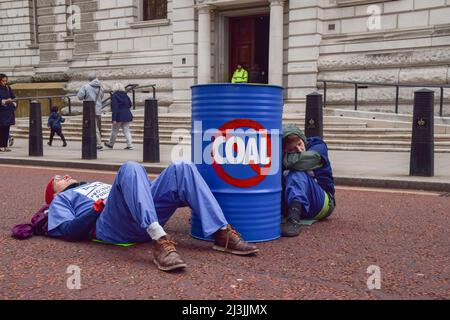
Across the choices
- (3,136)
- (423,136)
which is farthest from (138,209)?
(3,136)

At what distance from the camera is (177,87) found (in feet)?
60.7

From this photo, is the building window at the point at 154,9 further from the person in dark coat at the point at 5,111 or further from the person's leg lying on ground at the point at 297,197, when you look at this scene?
the person's leg lying on ground at the point at 297,197

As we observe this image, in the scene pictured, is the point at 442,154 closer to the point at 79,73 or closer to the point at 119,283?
the point at 119,283

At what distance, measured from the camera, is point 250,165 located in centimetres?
372

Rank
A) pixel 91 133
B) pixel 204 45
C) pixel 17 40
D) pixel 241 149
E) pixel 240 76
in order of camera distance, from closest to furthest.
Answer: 1. pixel 241 149
2. pixel 91 133
3. pixel 240 76
4. pixel 204 45
5. pixel 17 40

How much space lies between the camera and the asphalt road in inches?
110

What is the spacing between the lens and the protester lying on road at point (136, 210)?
3189 mm

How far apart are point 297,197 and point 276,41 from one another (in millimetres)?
13000

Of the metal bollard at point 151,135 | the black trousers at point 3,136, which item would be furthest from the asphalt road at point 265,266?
the black trousers at point 3,136

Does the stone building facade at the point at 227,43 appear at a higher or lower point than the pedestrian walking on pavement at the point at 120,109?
higher

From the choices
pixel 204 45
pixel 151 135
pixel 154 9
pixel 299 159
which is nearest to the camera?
pixel 299 159

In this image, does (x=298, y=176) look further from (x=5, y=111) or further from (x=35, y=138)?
(x=5, y=111)

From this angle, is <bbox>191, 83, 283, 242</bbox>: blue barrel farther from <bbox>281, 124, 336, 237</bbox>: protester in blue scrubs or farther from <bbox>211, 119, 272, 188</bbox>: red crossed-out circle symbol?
<bbox>281, 124, 336, 237</bbox>: protester in blue scrubs

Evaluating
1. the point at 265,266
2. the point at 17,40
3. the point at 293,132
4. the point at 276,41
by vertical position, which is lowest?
the point at 265,266
